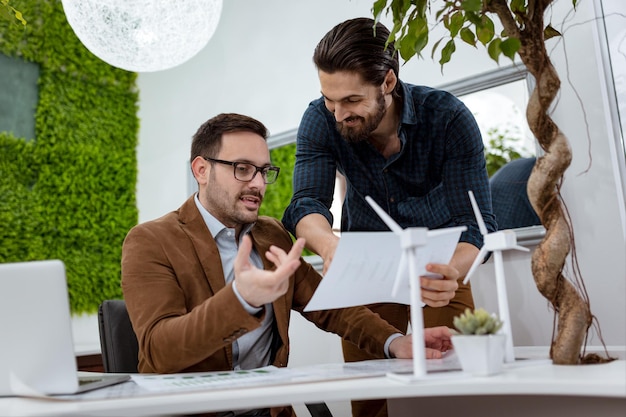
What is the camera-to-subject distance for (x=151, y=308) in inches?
59.2

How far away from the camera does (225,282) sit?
1720 mm

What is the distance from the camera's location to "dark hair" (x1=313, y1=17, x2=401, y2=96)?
1918mm

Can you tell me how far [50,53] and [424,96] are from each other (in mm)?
3068

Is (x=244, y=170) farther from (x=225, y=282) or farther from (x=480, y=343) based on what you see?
(x=480, y=343)

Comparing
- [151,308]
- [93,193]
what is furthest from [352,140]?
[93,193]

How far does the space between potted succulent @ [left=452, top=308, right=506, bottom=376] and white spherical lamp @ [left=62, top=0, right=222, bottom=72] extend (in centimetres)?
260

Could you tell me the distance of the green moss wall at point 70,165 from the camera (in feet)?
13.1

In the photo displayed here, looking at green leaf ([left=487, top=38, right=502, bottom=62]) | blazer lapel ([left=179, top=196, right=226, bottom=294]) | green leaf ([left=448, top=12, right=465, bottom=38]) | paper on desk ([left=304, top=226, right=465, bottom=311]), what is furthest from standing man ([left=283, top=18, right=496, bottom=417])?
green leaf ([left=487, top=38, right=502, bottom=62])

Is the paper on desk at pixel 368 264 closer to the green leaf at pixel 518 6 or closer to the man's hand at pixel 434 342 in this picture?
the man's hand at pixel 434 342

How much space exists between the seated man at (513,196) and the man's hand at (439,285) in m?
1.14

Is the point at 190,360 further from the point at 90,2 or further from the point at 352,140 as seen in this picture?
the point at 90,2

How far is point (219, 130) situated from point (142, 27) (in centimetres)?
155

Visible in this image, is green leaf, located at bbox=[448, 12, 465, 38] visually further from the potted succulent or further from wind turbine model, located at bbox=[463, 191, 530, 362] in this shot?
the potted succulent

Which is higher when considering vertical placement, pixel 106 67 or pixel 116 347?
pixel 106 67
